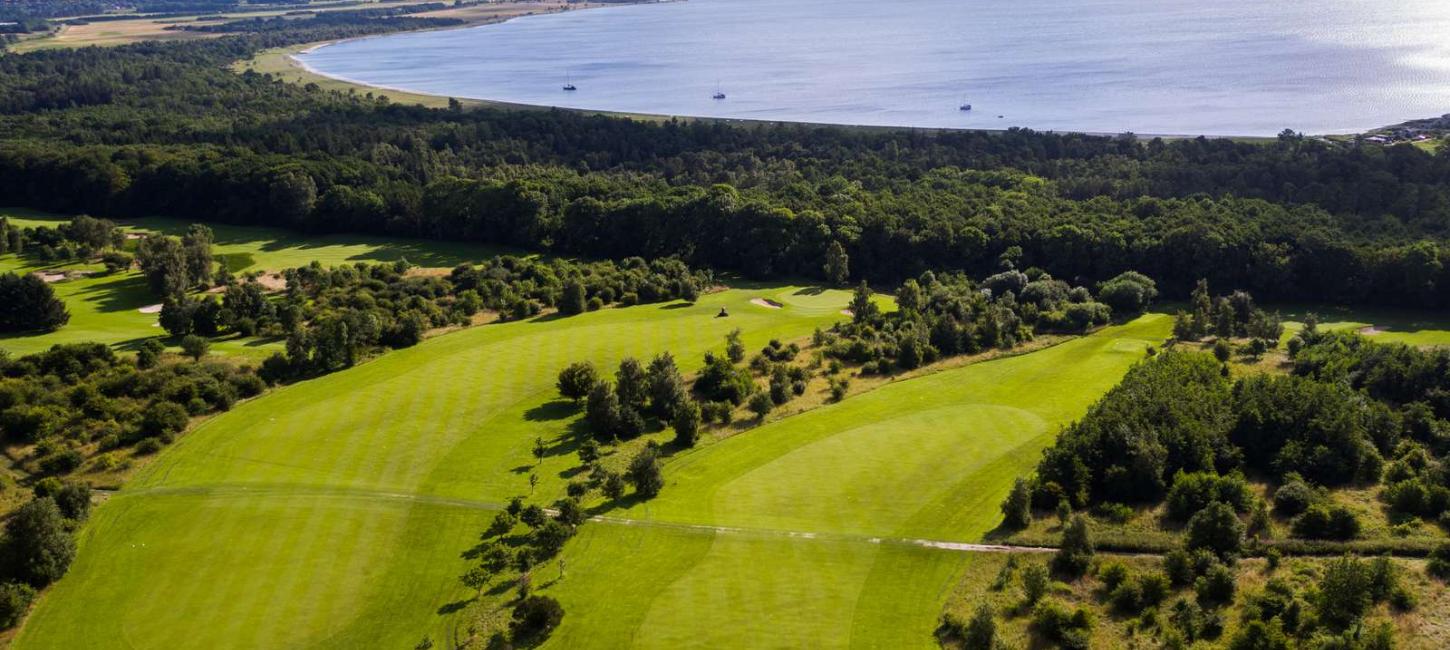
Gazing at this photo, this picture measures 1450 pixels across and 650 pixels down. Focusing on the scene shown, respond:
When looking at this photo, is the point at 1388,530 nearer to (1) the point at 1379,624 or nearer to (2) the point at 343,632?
(1) the point at 1379,624

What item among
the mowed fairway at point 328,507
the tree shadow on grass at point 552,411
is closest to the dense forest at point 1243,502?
the mowed fairway at point 328,507

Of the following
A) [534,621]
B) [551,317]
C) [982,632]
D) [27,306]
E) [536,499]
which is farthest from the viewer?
[551,317]

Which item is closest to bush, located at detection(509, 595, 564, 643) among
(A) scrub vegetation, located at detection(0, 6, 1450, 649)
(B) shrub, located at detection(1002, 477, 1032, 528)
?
(A) scrub vegetation, located at detection(0, 6, 1450, 649)

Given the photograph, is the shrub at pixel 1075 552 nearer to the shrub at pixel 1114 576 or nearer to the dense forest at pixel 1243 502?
the dense forest at pixel 1243 502

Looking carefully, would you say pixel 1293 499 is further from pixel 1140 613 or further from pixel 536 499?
pixel 536 499

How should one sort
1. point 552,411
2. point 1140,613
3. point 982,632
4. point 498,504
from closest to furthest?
point 982,632 < point 1140,613 < point 498,504 < point 552,411

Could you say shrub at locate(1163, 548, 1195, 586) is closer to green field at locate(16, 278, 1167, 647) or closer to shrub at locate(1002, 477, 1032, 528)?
shrub at locate(1002, 477, 1032, 528)

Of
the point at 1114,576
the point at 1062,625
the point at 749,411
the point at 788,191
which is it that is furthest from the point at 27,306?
the point at 1114,576
